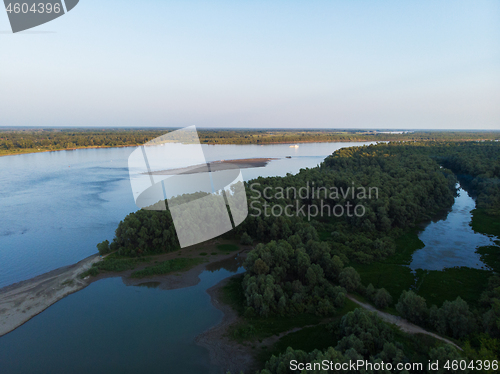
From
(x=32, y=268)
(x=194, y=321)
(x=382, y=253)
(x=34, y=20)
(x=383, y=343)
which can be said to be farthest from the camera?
(x=382, y=253)

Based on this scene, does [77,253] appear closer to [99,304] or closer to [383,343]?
[99,304]

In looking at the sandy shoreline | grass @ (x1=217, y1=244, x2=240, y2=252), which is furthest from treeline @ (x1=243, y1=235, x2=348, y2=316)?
grass @ (x1=217, y1=244, x2=240, y2=252)

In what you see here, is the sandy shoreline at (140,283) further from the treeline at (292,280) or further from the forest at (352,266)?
the treeline at (292,280)

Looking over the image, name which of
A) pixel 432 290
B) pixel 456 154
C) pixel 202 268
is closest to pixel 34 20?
pixel 202 268

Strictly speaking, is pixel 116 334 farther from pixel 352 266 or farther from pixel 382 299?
pixel 352 266

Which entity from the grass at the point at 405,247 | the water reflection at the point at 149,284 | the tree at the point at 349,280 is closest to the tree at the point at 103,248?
the water reflection at the point at 149,284
